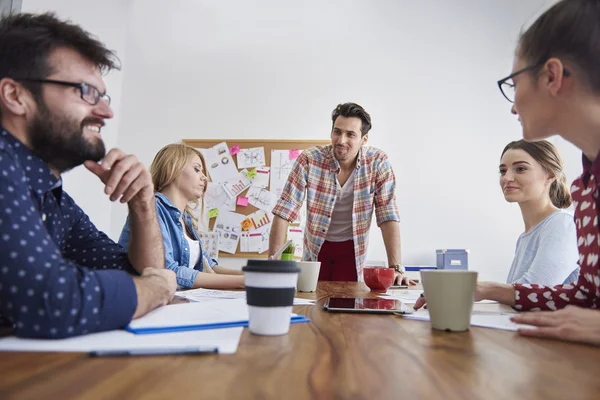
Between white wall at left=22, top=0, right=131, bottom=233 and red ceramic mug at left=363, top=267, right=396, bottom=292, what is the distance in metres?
2.13

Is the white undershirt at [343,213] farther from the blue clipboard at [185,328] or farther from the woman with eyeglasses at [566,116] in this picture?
the blue clipboard at [185,328]

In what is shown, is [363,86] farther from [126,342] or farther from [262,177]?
[126,342]

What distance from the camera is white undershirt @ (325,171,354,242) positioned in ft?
8.22

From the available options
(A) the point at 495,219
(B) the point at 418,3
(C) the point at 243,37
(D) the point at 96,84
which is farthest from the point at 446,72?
(D) the point at 96,84

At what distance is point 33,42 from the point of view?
0.90 m

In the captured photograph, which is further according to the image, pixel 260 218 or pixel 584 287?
pixel 260 218

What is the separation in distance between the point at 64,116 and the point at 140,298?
45cm

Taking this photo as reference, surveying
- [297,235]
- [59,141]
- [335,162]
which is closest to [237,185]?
[297,235]

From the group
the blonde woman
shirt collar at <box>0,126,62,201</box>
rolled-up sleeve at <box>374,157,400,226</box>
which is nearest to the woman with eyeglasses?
shirt collar at <box>0,126,62,201</box>

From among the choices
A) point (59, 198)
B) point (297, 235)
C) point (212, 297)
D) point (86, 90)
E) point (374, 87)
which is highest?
point (374, 87)

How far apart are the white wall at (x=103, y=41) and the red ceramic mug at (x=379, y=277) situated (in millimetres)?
2127

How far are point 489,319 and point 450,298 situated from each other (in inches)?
6.5

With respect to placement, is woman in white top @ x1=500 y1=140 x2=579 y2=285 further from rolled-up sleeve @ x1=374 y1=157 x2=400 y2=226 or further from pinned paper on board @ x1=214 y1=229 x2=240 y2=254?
pinned paper on board @ x1=214 y1=229 x2=240 y2=254

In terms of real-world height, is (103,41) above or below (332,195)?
above
